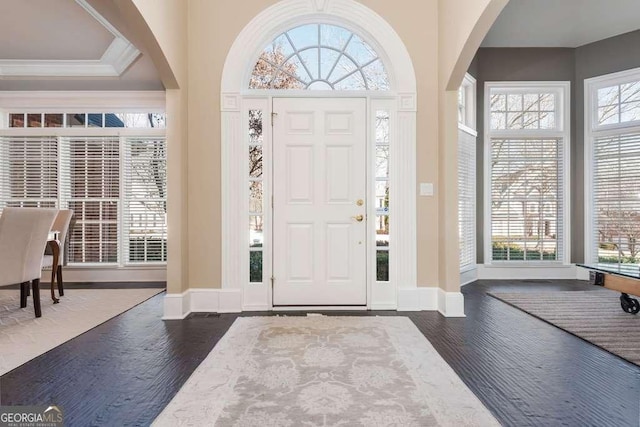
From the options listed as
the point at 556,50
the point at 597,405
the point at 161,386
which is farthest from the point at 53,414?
the point at 556,50

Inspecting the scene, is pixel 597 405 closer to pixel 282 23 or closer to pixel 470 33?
pixel 470 33

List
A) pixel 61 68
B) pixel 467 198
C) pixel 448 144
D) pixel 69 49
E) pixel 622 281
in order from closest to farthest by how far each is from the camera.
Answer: pixel 622 281
pixel 448 144
pixel 69 49
pixel 61 68
pixel 467 198

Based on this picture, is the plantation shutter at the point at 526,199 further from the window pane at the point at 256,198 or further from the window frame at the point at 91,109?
the window frame at the point at 91,109

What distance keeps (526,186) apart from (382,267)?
3035 mm

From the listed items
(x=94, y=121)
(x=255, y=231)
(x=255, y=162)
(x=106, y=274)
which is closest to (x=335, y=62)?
(x=255, y=162)

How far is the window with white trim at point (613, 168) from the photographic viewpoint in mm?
4805

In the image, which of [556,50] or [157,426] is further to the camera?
[556,50]

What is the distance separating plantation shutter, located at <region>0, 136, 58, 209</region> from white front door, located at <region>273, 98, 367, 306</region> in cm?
384

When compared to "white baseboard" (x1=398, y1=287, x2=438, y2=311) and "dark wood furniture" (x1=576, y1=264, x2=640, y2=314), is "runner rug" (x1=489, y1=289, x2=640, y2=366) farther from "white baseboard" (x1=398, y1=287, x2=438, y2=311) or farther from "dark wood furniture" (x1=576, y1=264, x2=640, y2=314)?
"white baseboard" (x1=398, y1=287, x2=438, y2=311)

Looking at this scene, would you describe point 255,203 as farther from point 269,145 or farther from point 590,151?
point 590,151

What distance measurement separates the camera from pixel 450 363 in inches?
89.8

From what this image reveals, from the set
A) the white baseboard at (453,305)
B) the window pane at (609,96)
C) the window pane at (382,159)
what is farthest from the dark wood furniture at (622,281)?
the window pane at (609,96)

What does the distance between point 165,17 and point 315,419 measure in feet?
10.5

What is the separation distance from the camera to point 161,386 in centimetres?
199
